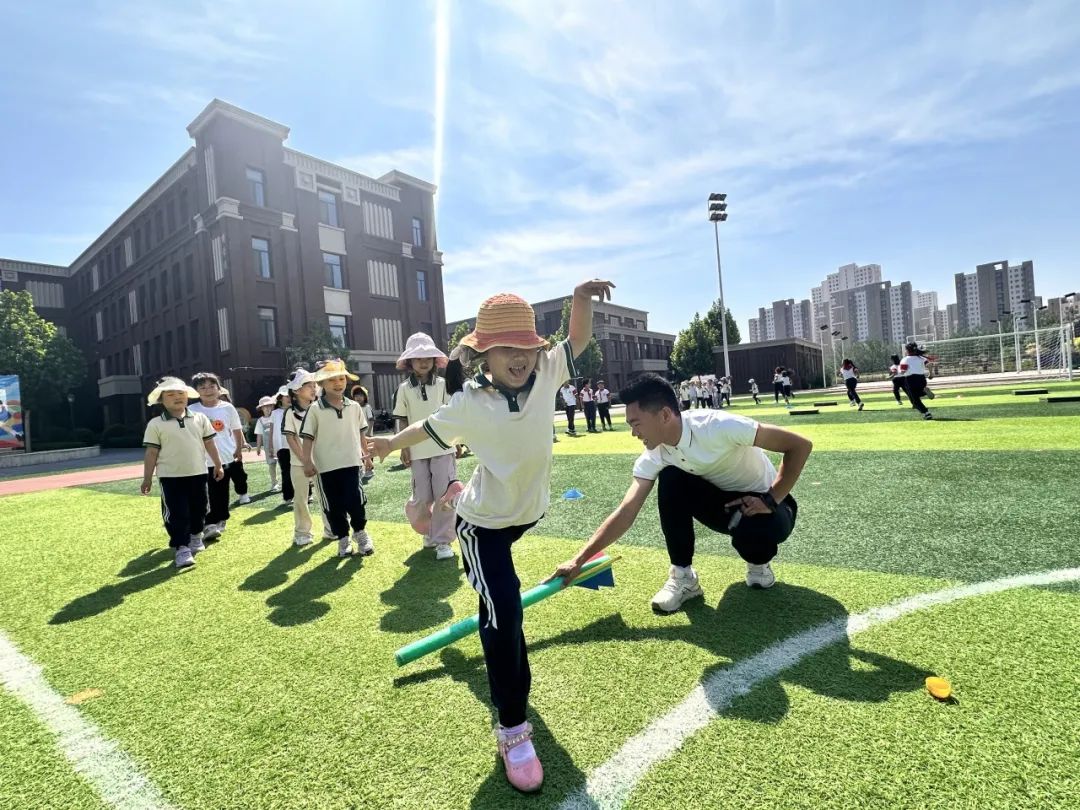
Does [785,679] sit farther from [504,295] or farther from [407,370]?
[407,370]

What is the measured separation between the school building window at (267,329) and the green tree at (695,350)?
38.4m

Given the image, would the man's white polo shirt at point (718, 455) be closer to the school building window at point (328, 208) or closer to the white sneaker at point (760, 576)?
the white sneaker at point (760, 576)

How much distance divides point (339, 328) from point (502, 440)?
3376 cm

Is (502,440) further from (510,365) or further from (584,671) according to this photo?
(584,671)

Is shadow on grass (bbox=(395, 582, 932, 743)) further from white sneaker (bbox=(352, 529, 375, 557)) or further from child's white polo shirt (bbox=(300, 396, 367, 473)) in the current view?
child's white polo shirt (bbox=(300, 396, 367, 473))

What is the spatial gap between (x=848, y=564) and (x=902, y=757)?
89.5 inches

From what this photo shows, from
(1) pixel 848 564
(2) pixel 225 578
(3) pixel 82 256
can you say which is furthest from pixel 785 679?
(3) pixel 82 256

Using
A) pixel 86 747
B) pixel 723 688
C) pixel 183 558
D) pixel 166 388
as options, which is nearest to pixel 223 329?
pixel 166 388

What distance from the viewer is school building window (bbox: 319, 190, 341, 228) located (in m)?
33.2

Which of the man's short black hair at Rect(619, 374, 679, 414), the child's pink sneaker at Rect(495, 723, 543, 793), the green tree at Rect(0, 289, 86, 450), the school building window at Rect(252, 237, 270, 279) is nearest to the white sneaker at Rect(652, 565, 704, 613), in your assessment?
the man's short black hair at Rect(619, 374, 679, 414)

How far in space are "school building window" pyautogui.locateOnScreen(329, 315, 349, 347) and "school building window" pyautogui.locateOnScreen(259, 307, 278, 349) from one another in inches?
128

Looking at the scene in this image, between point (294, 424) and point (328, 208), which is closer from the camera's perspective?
point (294, 424)

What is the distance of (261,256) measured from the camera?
100ft

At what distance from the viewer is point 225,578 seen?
5148mm
